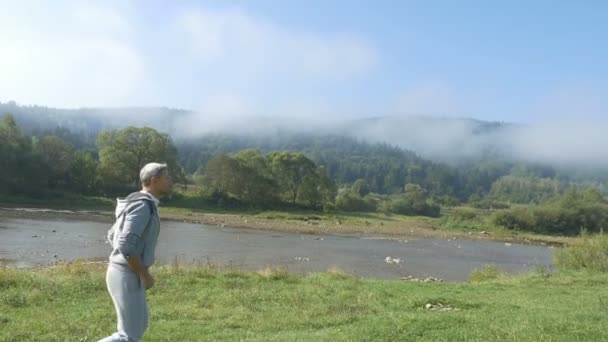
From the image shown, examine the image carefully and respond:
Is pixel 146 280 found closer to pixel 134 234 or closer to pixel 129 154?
pixel 134 234

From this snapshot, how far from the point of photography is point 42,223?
173 ft

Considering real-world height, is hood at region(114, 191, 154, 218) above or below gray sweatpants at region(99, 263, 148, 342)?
above

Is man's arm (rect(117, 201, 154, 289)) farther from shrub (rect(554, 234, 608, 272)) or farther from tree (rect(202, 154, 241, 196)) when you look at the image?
tree (rect(202, 154, 241, 196))

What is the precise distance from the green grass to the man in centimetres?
382

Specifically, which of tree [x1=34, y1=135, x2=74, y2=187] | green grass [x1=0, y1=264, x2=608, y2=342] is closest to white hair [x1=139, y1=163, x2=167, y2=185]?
green grass [x1=0, y1=264, x2=608, y2=342]

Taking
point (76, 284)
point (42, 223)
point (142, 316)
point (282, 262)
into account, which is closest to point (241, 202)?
point (42, 223)

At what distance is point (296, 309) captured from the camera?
14.4 meters

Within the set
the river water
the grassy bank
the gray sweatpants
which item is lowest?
the grassy bank

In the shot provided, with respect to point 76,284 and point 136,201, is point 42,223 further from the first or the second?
point 136,201

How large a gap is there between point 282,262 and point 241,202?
5907 cm

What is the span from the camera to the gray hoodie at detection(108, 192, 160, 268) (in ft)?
21.8

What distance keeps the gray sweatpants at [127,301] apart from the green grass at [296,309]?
12.4 feet

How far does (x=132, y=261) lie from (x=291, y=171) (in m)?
96.9

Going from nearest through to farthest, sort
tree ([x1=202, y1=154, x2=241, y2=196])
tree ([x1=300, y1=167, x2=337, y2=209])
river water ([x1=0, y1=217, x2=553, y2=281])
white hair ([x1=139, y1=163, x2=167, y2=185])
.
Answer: white hair ([x1=139, y1=163, x2=167, y2=185]) < river water ([x1=0, y1=217, x2=553, y2=281]) < tree ([x1=202, y1=154, x2=241, y2=196]) < tree ([x1=300, y1=167, x2=337, y2=209])
